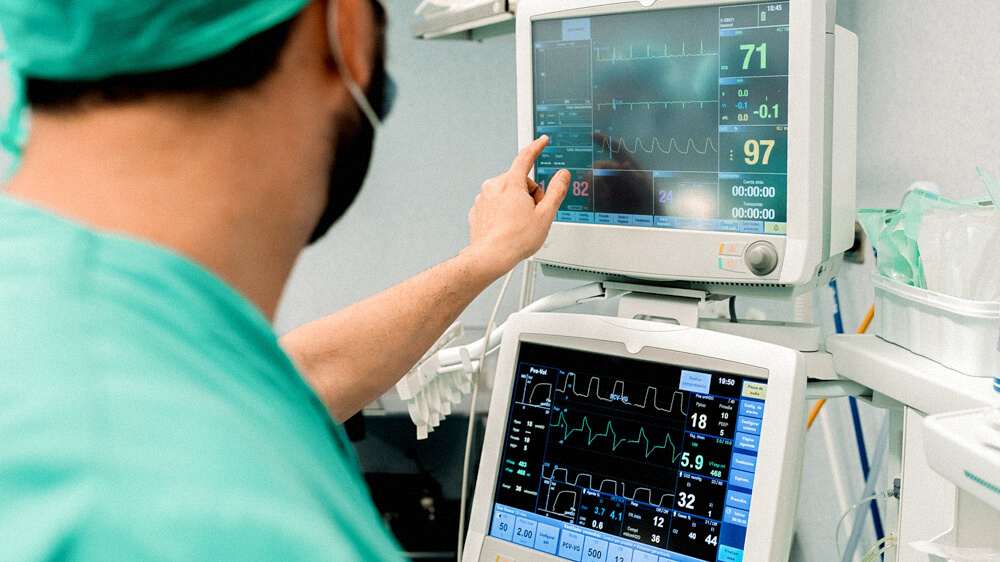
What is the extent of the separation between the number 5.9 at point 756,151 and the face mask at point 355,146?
510 millimetres

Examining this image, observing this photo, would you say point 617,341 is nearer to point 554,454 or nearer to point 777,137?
point 554,454

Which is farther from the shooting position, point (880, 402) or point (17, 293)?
point (880, 402)

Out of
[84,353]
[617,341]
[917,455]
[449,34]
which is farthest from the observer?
[449,34]

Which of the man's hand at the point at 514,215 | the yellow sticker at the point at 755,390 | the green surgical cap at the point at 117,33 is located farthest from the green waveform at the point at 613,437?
the green surgical cap at the point at 117,33

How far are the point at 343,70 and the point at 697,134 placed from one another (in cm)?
58

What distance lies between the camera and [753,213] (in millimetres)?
944

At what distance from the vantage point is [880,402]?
956 mm

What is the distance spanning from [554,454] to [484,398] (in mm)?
1225

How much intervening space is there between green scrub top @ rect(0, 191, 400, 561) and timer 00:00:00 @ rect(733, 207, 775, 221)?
69 centimetres

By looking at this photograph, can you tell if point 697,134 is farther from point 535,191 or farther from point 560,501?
point 560,501

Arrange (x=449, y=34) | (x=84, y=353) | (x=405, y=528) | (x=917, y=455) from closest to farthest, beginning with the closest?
(x=84, y=353) → (x=917, y=455) → (x=449, y=34) → (x=405, y=528)

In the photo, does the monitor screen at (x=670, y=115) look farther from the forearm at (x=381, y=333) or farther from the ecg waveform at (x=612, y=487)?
the ecg waveform at (x=612, y=487)

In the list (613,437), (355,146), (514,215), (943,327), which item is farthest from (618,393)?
(355,146)

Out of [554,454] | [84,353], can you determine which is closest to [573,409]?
[554,454]
